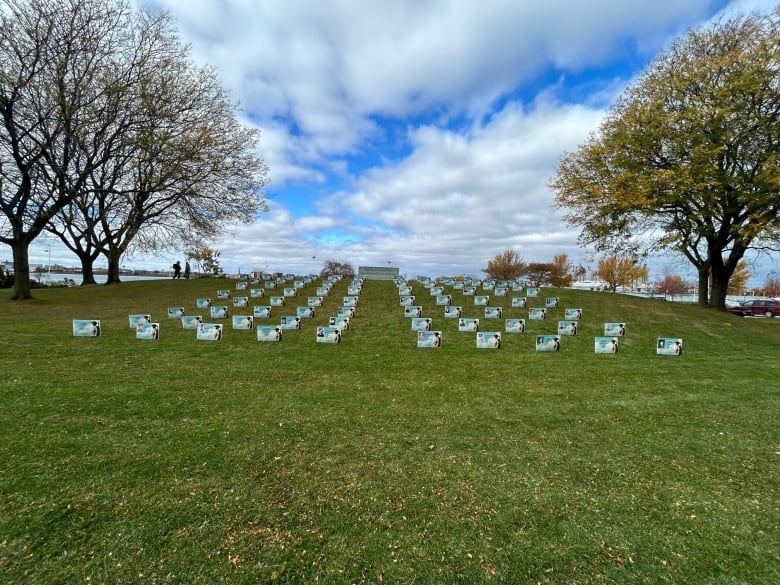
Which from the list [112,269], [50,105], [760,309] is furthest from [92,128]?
[760,309]

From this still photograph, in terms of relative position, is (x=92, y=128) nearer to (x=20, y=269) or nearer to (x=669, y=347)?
(x=20, y=269)

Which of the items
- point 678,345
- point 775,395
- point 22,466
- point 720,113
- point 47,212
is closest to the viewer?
point 22,466

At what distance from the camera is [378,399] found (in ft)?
15.8

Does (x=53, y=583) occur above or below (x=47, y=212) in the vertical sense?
below

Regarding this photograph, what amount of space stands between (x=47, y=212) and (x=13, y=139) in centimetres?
308

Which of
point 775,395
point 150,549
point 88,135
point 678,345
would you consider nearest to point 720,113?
point 678,345

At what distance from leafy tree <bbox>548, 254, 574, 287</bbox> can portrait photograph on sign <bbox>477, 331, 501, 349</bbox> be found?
55.9 metres

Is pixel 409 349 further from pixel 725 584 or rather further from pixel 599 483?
pixel 725 584

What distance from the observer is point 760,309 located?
28484mm

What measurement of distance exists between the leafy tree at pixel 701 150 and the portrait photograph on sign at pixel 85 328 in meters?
19.6

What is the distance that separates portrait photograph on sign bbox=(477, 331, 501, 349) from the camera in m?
8.27

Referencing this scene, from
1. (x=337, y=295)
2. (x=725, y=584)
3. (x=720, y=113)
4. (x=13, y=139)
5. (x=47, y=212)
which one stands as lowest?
(x=725, y=584)

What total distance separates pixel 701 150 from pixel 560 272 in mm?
47855

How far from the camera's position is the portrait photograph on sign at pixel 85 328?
8.31 meters
